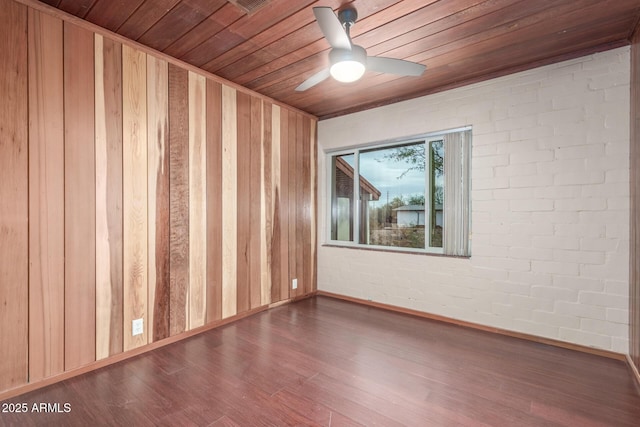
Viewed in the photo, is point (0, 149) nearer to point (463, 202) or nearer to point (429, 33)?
point (429, 33)

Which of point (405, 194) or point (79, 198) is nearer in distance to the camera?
point (79, 198)

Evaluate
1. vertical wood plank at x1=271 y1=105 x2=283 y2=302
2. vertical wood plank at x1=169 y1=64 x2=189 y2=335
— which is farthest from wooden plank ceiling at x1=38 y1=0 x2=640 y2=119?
vertical wood plank at x1=271 y1=105 x2=283 y2=302

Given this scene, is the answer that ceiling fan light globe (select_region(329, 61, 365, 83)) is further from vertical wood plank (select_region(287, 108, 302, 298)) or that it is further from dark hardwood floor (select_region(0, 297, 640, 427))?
dark hardwood floor (select_region(0, 297, 640, 427))

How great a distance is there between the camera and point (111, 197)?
7.77 ft

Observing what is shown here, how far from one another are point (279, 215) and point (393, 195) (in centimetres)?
154

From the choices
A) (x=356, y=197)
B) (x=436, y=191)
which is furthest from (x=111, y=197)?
(x=436, y=191)

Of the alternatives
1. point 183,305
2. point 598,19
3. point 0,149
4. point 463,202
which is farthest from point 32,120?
point 598,19

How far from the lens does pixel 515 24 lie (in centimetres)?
226

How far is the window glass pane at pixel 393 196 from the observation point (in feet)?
12.2

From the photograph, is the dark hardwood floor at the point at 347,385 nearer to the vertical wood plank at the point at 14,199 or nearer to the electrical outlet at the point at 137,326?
the electrical outlet at the point at 137,326

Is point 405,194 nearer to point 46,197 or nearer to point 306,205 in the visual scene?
point 306,205

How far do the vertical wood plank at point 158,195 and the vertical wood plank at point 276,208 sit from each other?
4.40 ft

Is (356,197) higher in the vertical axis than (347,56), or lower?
lower

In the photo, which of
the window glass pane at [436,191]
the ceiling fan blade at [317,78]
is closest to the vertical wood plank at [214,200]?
the ceiling fan blade at [317,78]
